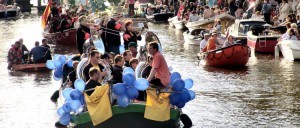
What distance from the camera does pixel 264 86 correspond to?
24422mm

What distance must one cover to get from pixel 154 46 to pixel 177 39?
93.0 feet

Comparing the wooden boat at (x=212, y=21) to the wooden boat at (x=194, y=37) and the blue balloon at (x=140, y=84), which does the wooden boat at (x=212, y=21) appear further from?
the blue balloon at (x=140, y=84)

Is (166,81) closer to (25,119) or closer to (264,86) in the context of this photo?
(25,119)

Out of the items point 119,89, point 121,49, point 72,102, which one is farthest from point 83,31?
point 119,89

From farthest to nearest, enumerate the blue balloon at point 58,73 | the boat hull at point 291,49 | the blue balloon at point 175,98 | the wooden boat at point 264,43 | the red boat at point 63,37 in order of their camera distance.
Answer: the red boat at point 63,37
the wooden boat at point 264,43
the boat hull at point 291,49
the blue balloon at point 58,73
the blue balloon at point 175,98

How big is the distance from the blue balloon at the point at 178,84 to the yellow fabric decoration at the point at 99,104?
1.38 metres

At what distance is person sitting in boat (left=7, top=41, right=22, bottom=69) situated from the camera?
98.9 feet

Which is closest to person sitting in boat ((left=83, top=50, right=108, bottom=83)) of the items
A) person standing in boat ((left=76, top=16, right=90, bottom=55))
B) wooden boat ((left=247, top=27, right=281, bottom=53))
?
person standing in boat ((left=76, top=16, right=90, bottom=55))

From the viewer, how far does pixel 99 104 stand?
16.2 meters

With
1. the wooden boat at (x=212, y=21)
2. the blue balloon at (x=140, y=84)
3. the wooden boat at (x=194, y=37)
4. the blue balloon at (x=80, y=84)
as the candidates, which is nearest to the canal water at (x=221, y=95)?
the blue balloon at (x=140, y=84)

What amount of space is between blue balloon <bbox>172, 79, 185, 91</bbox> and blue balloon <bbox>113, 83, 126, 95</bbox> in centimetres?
119

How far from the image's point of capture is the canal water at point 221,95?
19.3 m

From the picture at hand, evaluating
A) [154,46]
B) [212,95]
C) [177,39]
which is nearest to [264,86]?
[212,95]

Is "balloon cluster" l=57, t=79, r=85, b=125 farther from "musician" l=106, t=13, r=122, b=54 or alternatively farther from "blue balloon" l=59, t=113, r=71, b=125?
"musician" l=106, t=13, r=122, b=54
